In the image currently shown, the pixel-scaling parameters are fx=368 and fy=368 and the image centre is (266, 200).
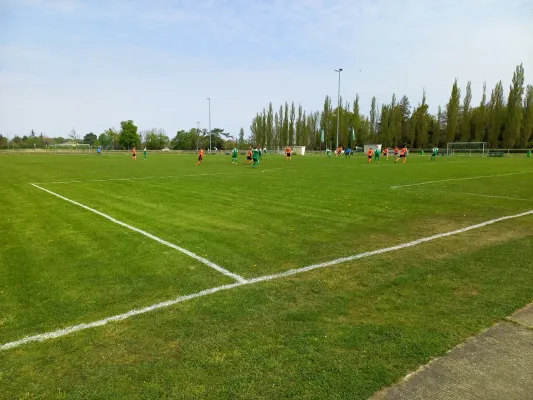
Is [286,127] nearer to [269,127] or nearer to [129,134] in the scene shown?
[269,127]

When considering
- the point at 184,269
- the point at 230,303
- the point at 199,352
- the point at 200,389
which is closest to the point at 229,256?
the point at 184,269

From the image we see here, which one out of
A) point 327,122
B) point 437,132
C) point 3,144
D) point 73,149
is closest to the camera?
point 437,132

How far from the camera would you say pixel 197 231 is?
26.6 ft

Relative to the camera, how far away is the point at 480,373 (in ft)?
9.69

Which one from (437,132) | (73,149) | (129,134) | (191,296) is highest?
(129,134)

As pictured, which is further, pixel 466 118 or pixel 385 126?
pixel 385 126

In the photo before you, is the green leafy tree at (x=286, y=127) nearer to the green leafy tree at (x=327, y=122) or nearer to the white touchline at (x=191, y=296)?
the green leafy tree at (x=327, y=122)

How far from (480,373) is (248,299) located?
99.4 inches

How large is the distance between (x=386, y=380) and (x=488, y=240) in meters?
5.38

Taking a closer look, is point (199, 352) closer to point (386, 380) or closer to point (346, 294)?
point (386, 380)

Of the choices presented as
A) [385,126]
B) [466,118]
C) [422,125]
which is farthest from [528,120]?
[385,126]

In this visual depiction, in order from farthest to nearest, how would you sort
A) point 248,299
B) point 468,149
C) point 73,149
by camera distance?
1. point 73,149
2. point 468,149
3. point 248,299

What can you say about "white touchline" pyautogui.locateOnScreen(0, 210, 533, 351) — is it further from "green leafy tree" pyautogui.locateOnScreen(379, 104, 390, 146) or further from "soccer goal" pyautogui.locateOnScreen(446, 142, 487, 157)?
"green leafy tree" pyautogui.locateOnScreen(379, 104, 390, 146)

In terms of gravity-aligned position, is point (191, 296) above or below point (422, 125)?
below
